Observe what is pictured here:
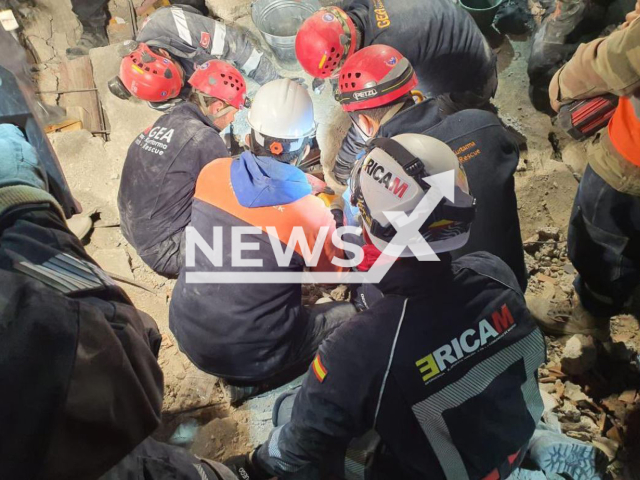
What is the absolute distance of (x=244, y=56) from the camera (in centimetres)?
482

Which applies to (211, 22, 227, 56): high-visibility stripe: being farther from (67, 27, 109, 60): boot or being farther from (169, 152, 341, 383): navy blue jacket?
(67, 27, 109, 60): boot

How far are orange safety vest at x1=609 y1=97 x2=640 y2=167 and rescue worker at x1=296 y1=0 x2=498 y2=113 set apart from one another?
5.68 feet

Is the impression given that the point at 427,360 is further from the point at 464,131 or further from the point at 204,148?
the point at 204,148

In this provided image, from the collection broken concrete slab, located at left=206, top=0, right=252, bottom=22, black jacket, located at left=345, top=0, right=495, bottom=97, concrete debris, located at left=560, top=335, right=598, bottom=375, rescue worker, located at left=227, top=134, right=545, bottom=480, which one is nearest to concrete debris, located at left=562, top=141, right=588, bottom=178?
black jacket, located at left=345, top=0, right=495, bottom=97

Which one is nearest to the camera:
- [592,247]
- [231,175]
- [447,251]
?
[447,251]

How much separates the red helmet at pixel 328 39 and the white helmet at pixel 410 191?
2068mm

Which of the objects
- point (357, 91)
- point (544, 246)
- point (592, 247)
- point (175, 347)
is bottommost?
point (175, 347)

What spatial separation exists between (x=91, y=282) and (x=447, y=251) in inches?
51.9

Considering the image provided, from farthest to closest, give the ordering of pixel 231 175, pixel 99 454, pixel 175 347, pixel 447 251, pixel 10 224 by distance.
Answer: pixel 175 347 < pixel 231 175 < pixel 447 251 < pixel 10 224 < pixel 99 454

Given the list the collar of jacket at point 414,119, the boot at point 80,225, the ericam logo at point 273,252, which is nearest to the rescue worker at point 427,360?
the ericam logo at point 273,252

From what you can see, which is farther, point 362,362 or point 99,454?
point 362,362

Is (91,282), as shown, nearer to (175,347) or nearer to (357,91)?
(357,91)

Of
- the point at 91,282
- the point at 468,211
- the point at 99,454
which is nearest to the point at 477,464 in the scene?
the point at 468,211

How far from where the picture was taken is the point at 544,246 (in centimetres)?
423
